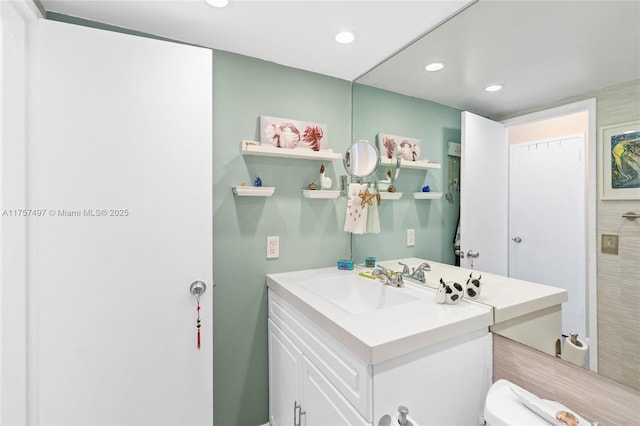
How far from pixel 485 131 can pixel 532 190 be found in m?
0.34

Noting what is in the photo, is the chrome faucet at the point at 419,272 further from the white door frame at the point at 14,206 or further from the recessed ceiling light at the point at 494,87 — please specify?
the white door frame at the point at 14,206

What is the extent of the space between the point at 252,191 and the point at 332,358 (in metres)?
0.97

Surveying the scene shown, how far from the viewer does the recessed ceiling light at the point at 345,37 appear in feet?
5.06

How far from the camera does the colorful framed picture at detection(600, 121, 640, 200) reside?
833 mm

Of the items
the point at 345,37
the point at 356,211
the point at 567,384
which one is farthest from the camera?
the point at 356,211

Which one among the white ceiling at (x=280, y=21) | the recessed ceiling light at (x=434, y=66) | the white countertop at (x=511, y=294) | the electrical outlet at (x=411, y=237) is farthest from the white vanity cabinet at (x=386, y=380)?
the white ceiling at (x=280, y=21)

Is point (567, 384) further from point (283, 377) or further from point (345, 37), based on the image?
point (345, 37)

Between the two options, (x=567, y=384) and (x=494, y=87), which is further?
(x=494, y=87)

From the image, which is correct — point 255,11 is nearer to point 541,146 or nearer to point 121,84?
point 121,84

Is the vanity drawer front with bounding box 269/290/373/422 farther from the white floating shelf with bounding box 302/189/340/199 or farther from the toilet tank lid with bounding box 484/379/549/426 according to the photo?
the white floating shelf with bounding box 302/189/340/199

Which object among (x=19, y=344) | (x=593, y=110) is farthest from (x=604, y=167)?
(x=19, y=344)

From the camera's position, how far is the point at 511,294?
1217 millimetres

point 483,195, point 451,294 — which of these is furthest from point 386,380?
point 483,195

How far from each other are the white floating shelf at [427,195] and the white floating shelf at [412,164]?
142 mm
